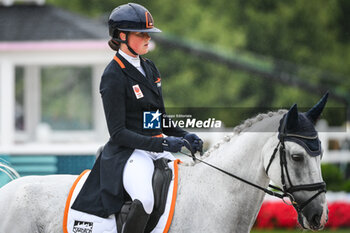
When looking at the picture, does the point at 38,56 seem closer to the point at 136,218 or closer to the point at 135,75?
the point at 135,75

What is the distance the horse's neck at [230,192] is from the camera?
3854 millimetres

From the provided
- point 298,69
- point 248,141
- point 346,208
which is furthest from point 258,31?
point 248,141

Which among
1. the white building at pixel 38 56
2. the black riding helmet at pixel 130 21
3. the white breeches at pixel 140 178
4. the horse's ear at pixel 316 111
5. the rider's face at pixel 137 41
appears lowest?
the white building at pixel 38 56

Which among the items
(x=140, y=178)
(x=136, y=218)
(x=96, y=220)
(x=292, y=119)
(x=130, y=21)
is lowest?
(x=96, y=220)

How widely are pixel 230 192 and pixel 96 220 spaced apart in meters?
0.93

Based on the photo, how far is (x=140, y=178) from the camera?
150 inches

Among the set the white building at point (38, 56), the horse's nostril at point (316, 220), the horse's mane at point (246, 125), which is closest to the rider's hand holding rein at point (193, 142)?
the horse's mane at point (246, 125)

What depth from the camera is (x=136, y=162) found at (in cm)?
389

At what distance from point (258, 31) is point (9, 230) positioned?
2483 cm

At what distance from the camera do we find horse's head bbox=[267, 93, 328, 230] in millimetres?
3652

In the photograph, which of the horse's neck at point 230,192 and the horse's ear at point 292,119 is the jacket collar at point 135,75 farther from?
the horse's ear at point 292,119

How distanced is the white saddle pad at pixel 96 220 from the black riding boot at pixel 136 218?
4.9 inches

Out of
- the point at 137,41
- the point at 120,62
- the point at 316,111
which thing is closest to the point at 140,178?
the point at 120,62

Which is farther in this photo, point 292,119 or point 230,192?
point 230,192
